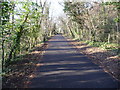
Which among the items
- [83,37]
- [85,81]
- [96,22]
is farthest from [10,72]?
[83,37]

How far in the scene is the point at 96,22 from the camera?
24766 mm

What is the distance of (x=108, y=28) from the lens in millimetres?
29016

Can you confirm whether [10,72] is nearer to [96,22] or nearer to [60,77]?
[60,77]

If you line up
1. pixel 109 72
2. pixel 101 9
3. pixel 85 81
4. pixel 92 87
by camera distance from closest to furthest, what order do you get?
1. pixel 92 87
2. pixel 85 81
3. pixel 109 72
4. pixel 101 9

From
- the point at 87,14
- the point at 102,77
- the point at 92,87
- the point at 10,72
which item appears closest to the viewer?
the point at 92,87

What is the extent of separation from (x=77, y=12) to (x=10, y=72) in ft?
66.2

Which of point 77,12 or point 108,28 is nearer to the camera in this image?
point 77,12

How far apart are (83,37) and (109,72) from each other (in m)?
26.7

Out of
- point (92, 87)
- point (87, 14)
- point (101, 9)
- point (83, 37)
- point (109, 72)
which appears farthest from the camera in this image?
point (83, 37)

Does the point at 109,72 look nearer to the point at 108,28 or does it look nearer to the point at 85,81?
the point at 85,81

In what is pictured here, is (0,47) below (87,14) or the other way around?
below

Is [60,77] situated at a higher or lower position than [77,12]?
lower

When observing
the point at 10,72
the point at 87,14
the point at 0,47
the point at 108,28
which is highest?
the point at 87,14

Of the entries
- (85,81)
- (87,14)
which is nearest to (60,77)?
(85,81)
